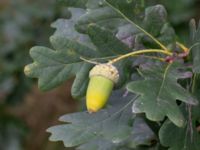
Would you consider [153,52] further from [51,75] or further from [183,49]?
[51,75]

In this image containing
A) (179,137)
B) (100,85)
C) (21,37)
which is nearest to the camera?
(100,85)

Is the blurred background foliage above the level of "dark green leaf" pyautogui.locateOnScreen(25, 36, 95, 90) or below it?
below

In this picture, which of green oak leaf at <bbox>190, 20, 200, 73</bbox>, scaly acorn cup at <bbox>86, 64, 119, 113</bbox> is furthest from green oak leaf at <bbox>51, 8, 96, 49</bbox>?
green oak leaf at <bbox>190, 20, 200, 73</bbox>

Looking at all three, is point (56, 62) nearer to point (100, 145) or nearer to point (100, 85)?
point (100, 85)

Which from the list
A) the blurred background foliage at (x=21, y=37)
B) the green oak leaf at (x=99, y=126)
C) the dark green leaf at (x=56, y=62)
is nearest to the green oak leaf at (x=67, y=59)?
the dark green leaf at (x=56, y=62)

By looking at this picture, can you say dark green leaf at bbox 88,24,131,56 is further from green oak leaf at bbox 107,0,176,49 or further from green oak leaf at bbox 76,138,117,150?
green oak leaf at bbox 76,138,117,150

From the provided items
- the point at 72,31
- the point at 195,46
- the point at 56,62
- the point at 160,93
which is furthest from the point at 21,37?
the point at 160,93
